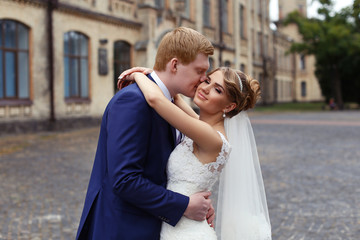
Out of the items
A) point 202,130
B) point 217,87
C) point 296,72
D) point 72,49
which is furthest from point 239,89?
point 296,72

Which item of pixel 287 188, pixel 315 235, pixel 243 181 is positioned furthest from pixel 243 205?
pixel 287 188

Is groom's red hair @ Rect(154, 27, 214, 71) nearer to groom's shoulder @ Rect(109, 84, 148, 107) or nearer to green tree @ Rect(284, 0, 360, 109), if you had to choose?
groom's shoulder @ Rect(109, 84, 148, 107)

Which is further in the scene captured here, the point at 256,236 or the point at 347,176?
the point at 347,176

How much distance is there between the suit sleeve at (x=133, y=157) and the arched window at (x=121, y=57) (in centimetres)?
1873

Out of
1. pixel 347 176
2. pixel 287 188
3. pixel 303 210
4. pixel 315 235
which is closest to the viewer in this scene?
pixel 315 235

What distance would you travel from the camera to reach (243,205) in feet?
8.75

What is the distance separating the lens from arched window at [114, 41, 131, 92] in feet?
67.7

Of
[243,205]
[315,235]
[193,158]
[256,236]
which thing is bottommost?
[315,235]

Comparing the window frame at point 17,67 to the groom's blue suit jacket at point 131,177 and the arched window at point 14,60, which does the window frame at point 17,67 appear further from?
the groom's blue suit jacket at point 131,177

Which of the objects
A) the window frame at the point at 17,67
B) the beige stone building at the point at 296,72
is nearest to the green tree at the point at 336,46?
the beige stone building at the point at 296,72

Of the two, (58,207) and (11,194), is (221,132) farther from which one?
(11,194)

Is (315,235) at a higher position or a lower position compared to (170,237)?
lower

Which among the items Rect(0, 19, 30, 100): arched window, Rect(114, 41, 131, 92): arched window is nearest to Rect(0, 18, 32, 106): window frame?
Rect(0, 19, 30, 100): arched window

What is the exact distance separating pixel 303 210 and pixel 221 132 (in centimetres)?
419
